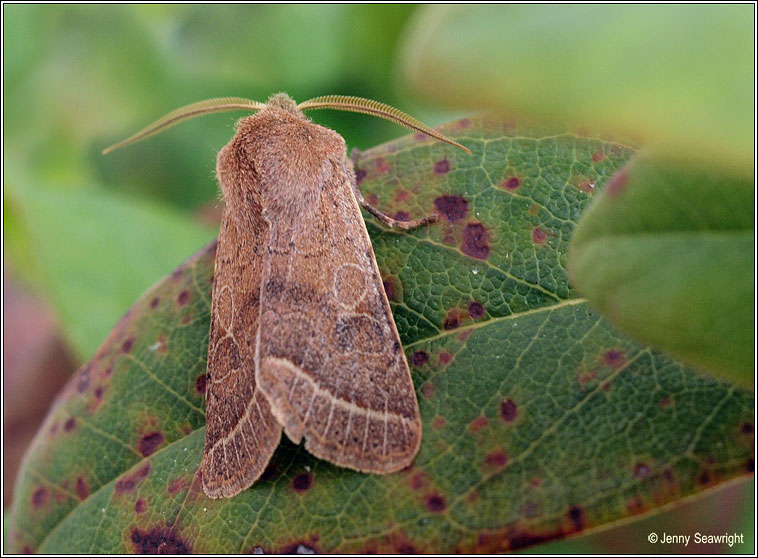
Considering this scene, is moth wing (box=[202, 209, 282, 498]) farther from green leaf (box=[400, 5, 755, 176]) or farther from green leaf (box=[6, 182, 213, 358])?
green leaf (box=[400, 5, 755, 176])

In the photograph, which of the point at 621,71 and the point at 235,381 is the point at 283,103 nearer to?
the point at 235,381

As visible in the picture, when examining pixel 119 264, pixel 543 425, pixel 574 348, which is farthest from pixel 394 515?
pixel 119 264

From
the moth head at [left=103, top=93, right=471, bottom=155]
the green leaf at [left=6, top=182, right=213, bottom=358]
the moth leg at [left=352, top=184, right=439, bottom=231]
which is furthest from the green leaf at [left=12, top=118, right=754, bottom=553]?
the green leaf at [left=6, top=182, right=213, bottom=358]

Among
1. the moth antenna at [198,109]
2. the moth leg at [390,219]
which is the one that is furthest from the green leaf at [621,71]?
the moth antenna at [198,109]

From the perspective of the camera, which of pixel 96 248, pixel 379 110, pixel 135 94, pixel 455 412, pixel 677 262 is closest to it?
pixel 677 262

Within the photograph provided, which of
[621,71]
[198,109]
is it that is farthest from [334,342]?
[621,71]

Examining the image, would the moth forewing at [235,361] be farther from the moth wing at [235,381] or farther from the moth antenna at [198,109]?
the moth antenna at [198,109]

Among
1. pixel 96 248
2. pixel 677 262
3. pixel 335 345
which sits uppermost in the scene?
pixel 677 262
